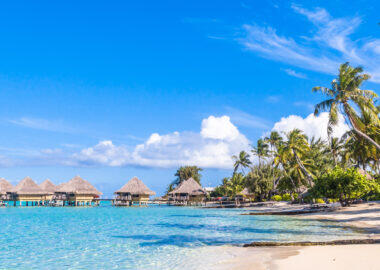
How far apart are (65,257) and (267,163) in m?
45.6

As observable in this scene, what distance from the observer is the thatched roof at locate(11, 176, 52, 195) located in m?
55.4

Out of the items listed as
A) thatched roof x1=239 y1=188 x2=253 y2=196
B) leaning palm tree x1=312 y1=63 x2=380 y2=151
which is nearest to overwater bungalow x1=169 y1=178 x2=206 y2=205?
thatched roof x1=239 y1=188 x2=253 y2=196

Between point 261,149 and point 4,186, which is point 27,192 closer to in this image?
point 4,186

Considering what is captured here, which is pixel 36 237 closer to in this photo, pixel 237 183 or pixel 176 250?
pixel 176 250

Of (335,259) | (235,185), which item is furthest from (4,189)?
(335,259)

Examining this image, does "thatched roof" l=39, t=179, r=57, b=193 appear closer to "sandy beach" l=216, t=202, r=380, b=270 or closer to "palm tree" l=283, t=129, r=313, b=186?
"palm tree" l=283, t=129, r=313, b=186

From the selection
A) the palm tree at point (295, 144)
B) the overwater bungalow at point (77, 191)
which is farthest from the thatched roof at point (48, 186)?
the palm tree at point (295, 144)

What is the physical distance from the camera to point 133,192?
5547 cm

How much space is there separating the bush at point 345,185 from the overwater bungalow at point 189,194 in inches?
1224

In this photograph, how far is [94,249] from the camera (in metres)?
12.8

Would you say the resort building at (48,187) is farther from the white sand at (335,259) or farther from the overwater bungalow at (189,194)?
the white sand at (335,259)

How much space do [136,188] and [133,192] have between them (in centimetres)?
87

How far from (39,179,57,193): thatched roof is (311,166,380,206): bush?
51.1 metres

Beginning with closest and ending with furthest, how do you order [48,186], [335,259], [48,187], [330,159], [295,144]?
[335,259], [295,144], [330,159], [48,187], [48,186]
